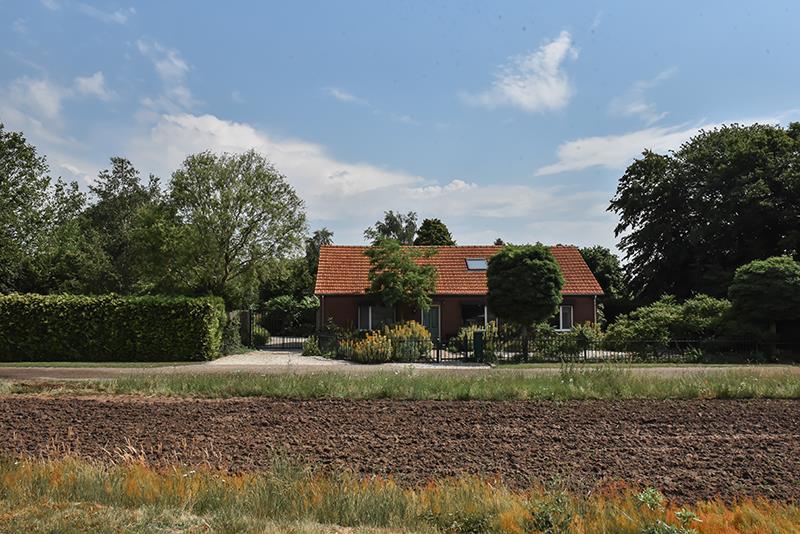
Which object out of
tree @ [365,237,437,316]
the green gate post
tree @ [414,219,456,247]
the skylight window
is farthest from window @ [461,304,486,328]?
tree @ [414,219,456,247]

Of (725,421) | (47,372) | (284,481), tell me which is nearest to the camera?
(284,481)

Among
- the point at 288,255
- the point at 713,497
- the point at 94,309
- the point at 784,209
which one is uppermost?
the point at 784,209

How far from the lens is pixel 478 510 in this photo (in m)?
5.22

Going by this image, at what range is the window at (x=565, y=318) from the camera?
3203cm

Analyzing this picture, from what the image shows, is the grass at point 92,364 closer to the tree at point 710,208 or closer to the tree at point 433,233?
the tree at point 710,208

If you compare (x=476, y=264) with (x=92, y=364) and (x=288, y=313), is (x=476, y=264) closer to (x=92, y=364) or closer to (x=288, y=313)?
(x=288, y=313)

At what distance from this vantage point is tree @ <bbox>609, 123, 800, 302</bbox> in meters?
32.2

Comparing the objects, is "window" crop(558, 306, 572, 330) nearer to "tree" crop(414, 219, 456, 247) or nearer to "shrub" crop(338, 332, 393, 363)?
"shrub" crop(338, 332, 393, 363)

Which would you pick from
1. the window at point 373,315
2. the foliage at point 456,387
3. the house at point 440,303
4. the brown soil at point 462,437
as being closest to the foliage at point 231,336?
the house at point 440,303

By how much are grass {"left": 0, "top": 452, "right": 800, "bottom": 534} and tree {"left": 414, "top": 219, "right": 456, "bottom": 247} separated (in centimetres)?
5117

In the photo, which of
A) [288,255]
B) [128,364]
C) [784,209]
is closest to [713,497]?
[128,364]

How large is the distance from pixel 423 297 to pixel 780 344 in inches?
566

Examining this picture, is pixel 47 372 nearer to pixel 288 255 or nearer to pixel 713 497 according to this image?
pixel 288 255

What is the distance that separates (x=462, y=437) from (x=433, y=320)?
22.5 metres
